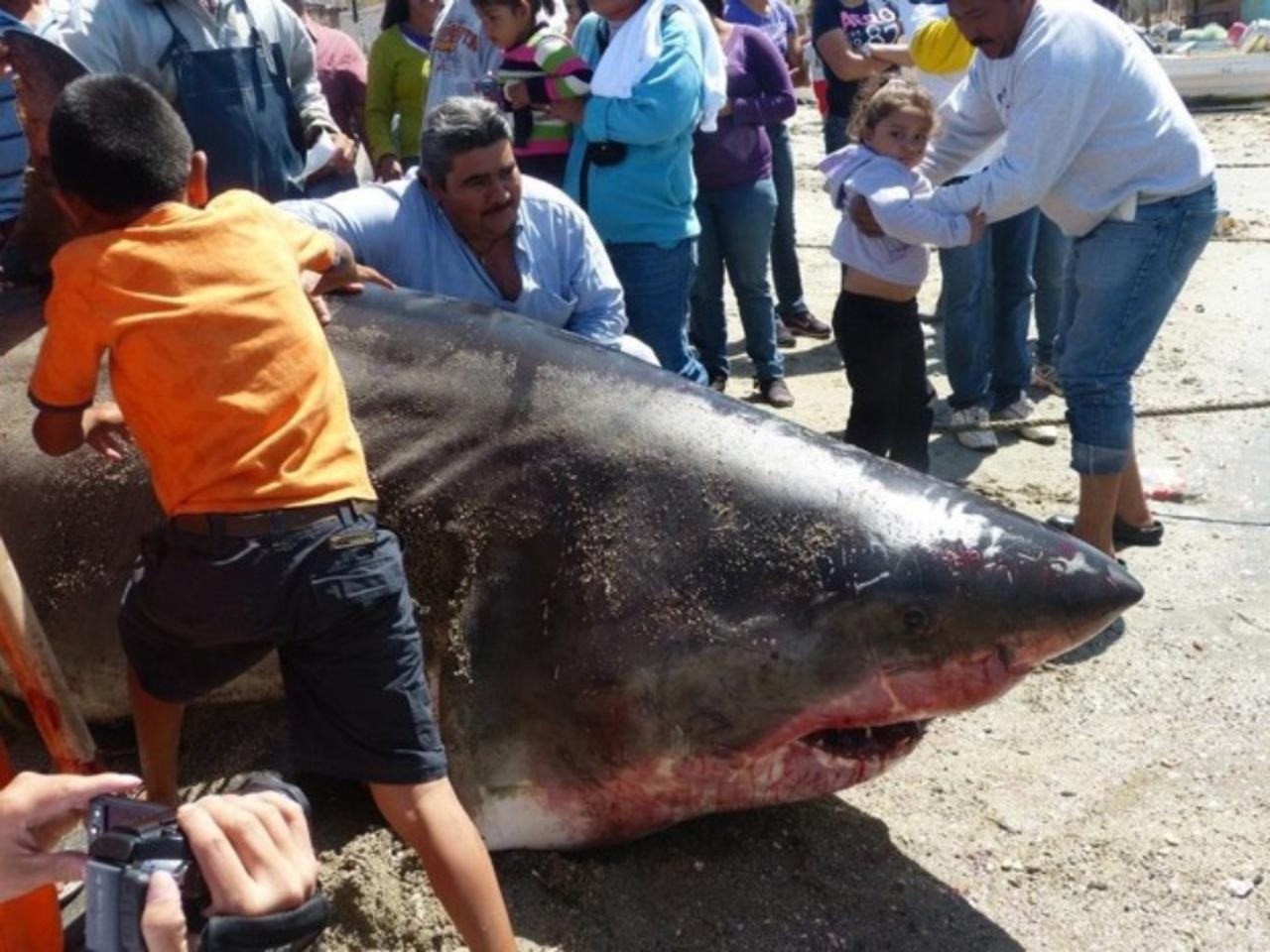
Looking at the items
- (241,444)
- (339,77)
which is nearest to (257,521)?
(241,444)

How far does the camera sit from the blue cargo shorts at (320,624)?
2518 mm

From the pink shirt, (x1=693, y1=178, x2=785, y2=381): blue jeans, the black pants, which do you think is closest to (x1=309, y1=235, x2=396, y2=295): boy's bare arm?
the black pants

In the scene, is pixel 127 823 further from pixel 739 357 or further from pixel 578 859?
pixel 739 357

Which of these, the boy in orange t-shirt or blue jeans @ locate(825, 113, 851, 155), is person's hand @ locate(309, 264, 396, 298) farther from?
blue jeans @ locate(825, 113, 851, 155)

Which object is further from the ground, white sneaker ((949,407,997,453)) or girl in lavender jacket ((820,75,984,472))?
girl in lavender jacket ((820,75,984,472))

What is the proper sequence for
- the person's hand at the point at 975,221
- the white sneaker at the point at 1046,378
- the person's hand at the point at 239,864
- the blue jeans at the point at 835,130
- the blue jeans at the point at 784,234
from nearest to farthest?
the person's hand at the point at 239,864, the person's hand at the point at 975,221, the white sneaker at the point at 1046,378, the blue jeans at the point at 784,234, the blue jeans at the point at 835,130

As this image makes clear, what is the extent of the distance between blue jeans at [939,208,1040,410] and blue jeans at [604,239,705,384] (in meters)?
1.23

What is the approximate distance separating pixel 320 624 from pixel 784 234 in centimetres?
496

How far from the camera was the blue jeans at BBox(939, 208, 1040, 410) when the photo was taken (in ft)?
18.8

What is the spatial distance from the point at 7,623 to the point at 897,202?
9.48 feet

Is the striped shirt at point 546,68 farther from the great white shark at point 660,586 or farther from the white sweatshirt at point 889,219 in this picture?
the great white shark at point 660,586

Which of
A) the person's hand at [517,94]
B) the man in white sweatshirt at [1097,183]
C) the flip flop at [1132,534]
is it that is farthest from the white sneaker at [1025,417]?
the person's hand at [517,94]

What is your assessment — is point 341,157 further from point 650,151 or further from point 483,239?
point 483,239

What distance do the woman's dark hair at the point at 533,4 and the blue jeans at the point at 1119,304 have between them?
194 centimetres
